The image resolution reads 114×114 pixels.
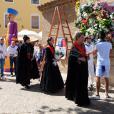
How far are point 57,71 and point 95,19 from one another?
2182 millimetres

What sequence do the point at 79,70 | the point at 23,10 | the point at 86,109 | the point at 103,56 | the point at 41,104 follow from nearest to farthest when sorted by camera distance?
the point at 86,109 → the point at 79,70 → the point at 41,104 → the point at 103,56 → the point at 23,10

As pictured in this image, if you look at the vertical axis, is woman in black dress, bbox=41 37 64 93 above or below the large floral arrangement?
below

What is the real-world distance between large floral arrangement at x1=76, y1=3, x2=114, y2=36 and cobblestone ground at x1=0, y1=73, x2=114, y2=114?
202 cm

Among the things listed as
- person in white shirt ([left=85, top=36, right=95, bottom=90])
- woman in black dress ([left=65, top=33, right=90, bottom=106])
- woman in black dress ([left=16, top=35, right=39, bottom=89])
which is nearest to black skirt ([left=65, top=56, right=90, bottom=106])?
woman in black dress ([left=65, top=33, right=90, bottom=106])

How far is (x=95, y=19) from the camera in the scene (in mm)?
12062

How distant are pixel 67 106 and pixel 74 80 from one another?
2.45 ft

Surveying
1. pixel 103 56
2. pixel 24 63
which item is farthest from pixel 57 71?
pixel 103 56

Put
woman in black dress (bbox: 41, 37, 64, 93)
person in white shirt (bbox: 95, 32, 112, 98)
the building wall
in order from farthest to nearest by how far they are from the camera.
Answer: the building wall < woman in black dress (bbox: 41, 37, 64, 93) < person in white shirt (bbox: 95, 32, 112, 98)

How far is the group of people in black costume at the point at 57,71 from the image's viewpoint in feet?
31.2

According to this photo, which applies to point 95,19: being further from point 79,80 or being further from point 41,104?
point 41,104

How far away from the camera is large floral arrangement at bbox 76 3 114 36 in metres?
11.7

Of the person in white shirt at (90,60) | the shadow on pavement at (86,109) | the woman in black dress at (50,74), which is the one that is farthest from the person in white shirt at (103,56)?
the woman in black dress at (50,74)

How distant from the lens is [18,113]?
8.63 metres

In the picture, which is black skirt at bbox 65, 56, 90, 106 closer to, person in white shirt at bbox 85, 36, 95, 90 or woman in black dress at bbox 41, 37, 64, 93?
woman in black dress at bbox 41, 37, 64, 93
